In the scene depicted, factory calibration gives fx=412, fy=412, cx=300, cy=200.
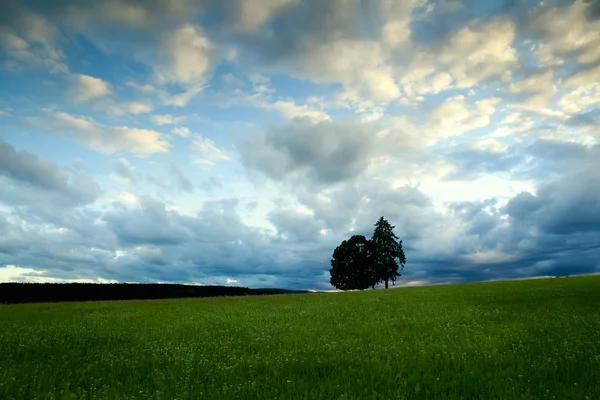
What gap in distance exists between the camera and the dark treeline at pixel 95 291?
63500 mm

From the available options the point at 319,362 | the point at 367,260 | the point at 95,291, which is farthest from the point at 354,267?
the point at 319,362

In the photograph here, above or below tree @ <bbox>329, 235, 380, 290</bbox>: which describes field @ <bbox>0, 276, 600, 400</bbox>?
below

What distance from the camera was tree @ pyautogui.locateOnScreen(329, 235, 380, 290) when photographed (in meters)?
88.7

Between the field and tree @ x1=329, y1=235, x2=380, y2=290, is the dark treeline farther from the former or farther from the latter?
the field

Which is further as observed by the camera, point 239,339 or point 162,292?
point 162,292

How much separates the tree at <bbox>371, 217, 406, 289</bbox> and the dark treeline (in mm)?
25880

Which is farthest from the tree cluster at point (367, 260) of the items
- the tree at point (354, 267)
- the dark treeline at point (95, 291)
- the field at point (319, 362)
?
the field at point (319, 362)

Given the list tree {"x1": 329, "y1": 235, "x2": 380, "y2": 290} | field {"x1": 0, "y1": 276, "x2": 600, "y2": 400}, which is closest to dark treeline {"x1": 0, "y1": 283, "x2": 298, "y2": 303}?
tree {"x1": 329, "y1": 235, "x2": 380, "y2": 290}

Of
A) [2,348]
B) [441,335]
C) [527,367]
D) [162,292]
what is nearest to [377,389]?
[527,367]

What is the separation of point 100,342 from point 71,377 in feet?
20.4

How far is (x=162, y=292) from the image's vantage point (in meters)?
73.4

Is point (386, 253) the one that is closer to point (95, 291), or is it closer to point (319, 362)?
point (95, 291)

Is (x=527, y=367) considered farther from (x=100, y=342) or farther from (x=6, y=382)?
(x=100, y=342)

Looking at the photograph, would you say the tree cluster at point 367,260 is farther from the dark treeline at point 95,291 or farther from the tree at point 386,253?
the dark treeline at point 95,291
